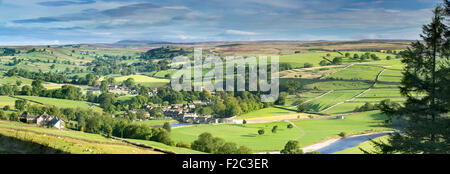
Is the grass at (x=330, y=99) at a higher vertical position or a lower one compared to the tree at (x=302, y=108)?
higher

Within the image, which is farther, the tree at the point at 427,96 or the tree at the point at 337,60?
the tree at the point at 337,60

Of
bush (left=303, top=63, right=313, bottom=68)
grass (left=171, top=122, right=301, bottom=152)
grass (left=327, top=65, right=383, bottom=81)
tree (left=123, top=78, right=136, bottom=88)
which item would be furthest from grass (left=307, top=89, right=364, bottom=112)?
tree (left=123, top=78, right=136, bottom=88)

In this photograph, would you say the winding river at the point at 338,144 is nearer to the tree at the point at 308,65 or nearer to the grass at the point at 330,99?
the grass at the point at 330,99

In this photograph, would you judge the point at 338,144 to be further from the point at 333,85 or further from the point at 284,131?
the point at 333,85

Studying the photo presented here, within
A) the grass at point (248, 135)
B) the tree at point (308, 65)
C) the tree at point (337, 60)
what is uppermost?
the tree at point (337, 60)

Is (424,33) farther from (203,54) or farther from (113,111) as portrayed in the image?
(203,54)

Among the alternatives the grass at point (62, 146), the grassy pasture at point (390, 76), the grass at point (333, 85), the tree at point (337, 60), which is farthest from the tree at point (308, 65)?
the grass at point (62, 146)

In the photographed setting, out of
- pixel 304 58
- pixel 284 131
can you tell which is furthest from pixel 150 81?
pixel 284 131
